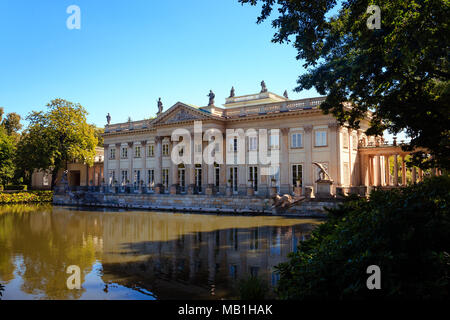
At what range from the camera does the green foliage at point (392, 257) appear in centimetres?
451

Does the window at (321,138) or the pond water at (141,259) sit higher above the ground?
the window at (321,138)

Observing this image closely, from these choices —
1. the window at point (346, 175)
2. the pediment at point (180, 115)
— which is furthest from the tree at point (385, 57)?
the pediment at point (180, 115)

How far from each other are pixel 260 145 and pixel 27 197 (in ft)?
98.4

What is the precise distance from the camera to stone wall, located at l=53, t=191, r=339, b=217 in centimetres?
2528

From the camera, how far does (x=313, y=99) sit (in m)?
30.9

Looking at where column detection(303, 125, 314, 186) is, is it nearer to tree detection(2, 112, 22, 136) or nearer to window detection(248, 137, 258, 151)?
window detection(248, 137, 258, 151)

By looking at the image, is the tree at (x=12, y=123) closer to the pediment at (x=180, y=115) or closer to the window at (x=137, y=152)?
the window at (x=137, y=152)

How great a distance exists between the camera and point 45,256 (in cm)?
1149

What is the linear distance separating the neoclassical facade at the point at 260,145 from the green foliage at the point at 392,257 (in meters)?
22.0

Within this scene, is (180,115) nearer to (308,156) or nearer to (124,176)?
(124,176)

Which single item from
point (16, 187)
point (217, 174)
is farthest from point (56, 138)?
point (217, 174)

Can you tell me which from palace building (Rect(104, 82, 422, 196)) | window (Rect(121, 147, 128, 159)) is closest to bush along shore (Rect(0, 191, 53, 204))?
window (Rect(121, 147, 128, 159))

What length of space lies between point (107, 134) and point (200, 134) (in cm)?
1693
